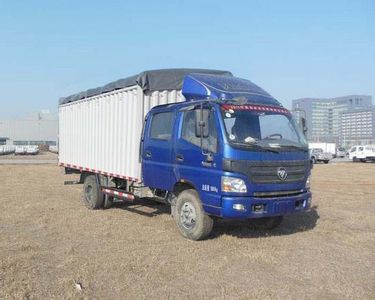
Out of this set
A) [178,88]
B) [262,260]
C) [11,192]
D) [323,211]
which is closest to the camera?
[262,260]

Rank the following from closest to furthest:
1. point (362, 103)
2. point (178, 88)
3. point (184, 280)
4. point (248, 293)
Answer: point (248, 293)
point (184, 280)
point (178, 88)
point (362, 103)

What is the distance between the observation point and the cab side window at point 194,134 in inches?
310

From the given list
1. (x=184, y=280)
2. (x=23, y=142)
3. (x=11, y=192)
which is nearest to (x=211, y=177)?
(x=184, y=280)

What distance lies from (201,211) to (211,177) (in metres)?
0.69

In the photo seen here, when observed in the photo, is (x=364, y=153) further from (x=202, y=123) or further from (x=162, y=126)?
(x=202, y=123)

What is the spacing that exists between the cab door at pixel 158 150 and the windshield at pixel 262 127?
4.53 feet

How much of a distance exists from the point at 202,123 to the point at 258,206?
5.27 ft

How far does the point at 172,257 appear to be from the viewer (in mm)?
7258

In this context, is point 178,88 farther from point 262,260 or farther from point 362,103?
point 362,103

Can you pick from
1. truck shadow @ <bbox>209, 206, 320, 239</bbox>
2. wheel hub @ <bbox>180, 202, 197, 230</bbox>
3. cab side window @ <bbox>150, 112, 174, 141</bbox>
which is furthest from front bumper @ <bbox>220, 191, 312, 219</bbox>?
cab side window @ <bbox>150, 112, 174, 141</bbox>

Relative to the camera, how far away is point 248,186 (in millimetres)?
7684

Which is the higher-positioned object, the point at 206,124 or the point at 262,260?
the point at 206,124

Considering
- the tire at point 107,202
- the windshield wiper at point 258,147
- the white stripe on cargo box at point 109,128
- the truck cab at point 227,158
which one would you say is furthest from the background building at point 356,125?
the windshield wiper at point 258,147

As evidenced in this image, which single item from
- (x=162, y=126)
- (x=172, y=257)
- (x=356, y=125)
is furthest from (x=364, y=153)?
(x=356, y=125)
